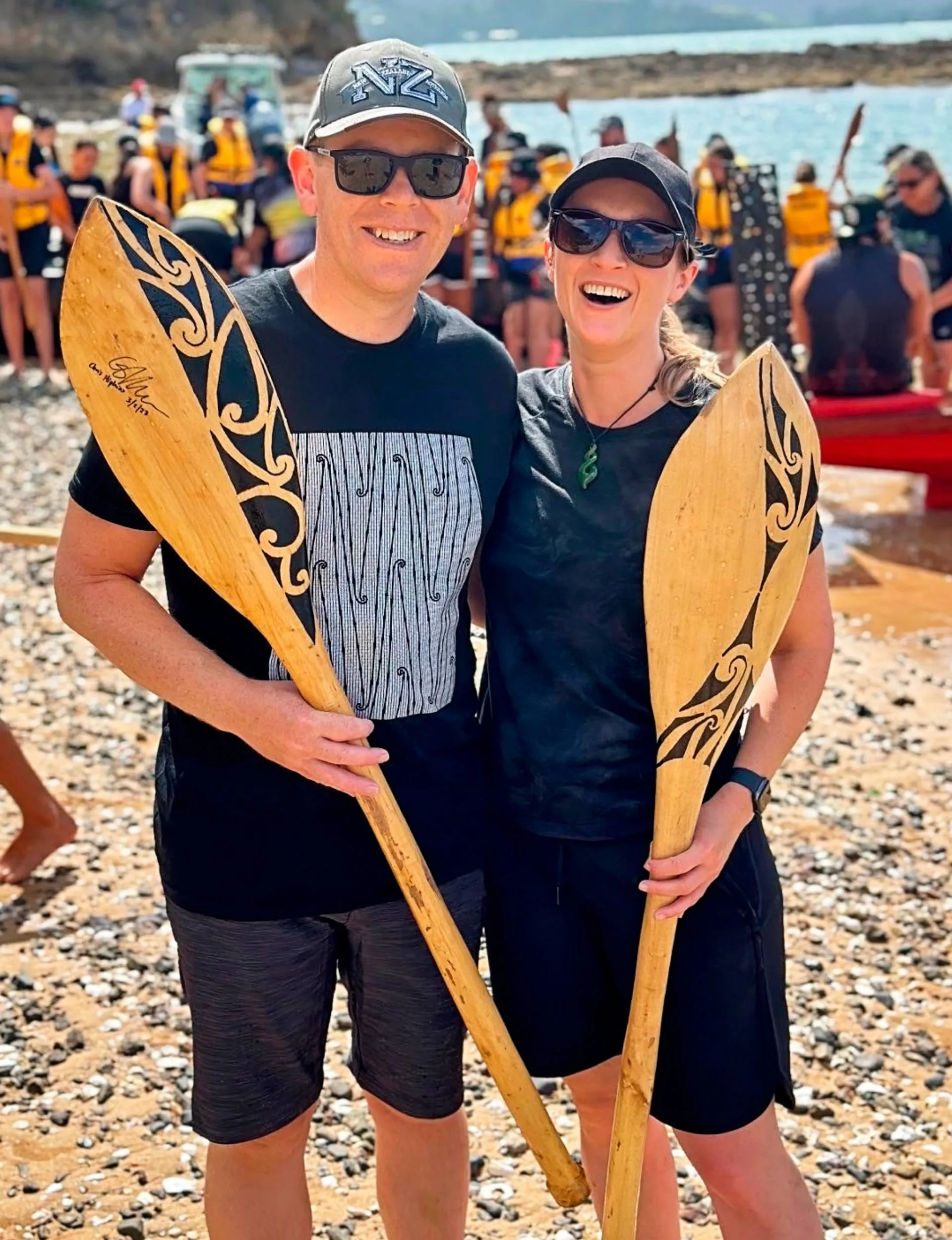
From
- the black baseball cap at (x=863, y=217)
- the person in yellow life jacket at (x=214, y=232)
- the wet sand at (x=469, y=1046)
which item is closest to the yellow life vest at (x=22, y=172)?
the person in yellow life jacket at (x=214, y=232)

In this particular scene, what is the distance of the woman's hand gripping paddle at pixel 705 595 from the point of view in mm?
2205

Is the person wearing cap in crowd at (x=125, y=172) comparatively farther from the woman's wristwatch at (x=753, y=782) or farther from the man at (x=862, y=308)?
the woman's wristwatch at (x=753, y=782)

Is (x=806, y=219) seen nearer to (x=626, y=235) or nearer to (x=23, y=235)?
(x=23, y=235)

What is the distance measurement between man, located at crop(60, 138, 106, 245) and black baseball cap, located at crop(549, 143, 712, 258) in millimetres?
10973

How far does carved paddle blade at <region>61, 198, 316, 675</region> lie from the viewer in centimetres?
212

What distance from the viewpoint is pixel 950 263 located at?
9.39m

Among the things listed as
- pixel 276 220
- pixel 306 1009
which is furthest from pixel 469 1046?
pixel 276 220

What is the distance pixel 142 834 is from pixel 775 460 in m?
3.20

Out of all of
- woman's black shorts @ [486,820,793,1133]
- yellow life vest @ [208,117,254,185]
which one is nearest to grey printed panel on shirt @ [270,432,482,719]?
woman's black shorts @ [486,820,793,1133]

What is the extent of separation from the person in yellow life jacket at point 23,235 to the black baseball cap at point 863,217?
20.9 feet

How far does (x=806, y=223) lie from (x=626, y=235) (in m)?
9.33

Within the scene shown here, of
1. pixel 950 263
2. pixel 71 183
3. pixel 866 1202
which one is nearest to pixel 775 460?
pixel 866 1202

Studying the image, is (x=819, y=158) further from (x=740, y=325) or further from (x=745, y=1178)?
(x=745, y=1178)

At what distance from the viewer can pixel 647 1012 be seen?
2.21m
